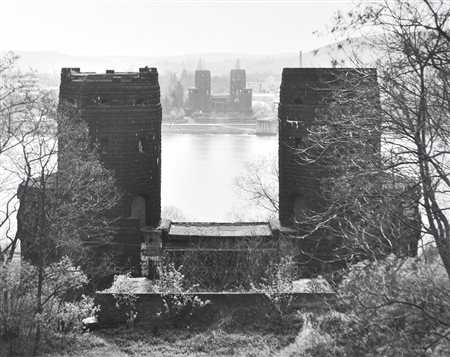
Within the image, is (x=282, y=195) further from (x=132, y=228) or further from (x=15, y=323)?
(x=15, y=323)

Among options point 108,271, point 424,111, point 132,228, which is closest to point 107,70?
point 132,228

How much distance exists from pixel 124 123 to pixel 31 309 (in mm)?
6206

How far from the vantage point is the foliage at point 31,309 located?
13469mm

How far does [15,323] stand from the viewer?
13648mm

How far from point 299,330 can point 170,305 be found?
2.99m

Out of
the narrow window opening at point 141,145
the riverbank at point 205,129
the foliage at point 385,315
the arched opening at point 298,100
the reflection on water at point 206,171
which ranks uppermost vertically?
the arched opening at point 298,100

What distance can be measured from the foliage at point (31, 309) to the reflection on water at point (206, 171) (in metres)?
24.1

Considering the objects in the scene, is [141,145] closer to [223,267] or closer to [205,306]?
[223,267]

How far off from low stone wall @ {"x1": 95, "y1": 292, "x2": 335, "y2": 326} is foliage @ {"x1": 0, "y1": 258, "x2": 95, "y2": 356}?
0.44 meters

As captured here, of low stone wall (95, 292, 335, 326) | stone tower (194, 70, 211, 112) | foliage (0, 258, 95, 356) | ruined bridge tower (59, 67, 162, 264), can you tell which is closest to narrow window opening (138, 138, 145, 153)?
ruined bridge tower (59, 67, 162, 264)

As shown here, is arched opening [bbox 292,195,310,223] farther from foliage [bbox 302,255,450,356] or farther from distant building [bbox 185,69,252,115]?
distant building [bbox 185,69,252,115]

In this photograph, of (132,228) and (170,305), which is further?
(132,228)

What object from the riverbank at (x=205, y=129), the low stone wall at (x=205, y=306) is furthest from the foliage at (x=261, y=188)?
the riverbank at (x=205, y=129)

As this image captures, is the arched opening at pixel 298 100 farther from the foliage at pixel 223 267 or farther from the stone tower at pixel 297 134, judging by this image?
the foliage at pixel 223 267
